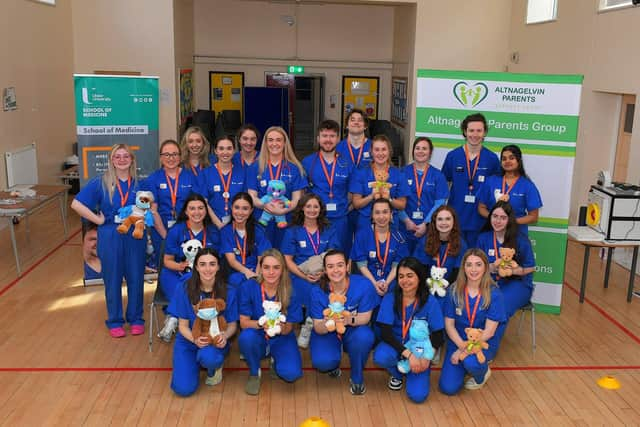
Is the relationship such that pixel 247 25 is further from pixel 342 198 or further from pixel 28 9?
pixel 342 198

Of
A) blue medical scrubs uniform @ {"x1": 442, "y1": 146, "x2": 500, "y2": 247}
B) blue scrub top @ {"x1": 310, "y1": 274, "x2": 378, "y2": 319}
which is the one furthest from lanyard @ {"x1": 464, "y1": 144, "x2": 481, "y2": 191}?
blue scrub top @ {"x1": 310, "y1": 274, "x2": 378, "y2": 319}

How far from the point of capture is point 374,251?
509cm

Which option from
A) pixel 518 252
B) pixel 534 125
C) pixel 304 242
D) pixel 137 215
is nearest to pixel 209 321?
pixel 304 242

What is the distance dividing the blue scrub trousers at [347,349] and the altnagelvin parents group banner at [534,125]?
236 centimetres

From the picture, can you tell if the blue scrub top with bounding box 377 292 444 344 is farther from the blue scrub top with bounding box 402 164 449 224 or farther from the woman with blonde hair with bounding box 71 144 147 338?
the woman with blonde hair with bounding box 71 144 147 338

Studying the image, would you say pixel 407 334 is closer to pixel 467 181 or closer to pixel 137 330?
pixel 467 181

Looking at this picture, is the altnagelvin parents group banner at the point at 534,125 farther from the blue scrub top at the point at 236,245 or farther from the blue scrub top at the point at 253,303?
the blue scrub top at the point at 253,303

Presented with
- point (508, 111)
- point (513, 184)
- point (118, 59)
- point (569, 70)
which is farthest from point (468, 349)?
point (118, 59)

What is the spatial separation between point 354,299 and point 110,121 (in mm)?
3401

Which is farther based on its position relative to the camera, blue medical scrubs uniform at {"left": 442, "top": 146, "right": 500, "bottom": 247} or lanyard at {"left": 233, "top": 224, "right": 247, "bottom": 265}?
blue medical scrubs uniform at {"left": 442, "top": 146, "right": 500, "bottom": 247}

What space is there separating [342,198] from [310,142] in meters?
10.4

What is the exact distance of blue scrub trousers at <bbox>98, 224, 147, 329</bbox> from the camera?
206 inches

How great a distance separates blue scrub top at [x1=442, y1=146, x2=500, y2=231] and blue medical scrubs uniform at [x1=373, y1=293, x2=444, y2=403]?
1.71m

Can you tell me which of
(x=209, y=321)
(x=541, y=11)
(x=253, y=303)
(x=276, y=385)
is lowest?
(x=276, y=385)
